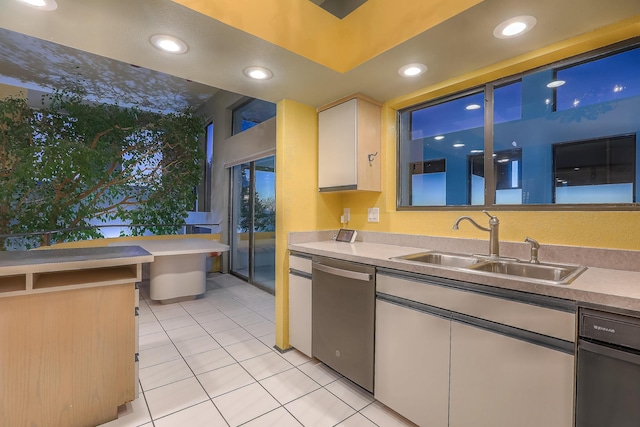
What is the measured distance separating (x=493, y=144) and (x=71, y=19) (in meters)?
2.70

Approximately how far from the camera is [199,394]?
189 centimetres

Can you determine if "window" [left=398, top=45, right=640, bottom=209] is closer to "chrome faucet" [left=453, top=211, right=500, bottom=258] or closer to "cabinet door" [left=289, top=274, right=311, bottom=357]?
"chrome faucet" [left=453, top=211, right=500, bottom=258]

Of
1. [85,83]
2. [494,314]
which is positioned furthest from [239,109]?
[494,314]

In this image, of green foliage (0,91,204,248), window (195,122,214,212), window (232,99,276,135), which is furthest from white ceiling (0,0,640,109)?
window (195,122,214,212)

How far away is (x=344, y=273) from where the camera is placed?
192 centimetres

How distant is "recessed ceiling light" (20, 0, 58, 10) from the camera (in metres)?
1.33

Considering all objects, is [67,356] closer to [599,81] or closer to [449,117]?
[449,117]

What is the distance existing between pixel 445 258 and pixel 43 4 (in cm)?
272

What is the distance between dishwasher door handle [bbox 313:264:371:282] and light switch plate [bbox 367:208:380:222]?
0.81 metres

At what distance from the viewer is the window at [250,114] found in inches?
189

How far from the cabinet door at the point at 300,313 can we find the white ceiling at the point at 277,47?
1.61 metres

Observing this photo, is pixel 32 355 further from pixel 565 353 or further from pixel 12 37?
pixel 12 37

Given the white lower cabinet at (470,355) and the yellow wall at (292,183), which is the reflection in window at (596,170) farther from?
the yellow wall at (292,183)

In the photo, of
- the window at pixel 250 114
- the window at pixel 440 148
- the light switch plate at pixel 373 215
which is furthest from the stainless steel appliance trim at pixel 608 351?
the window at pixel 250 114
